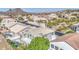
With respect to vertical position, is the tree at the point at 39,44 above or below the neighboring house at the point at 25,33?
below

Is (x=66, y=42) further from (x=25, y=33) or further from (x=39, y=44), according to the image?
(x=25, y=33)

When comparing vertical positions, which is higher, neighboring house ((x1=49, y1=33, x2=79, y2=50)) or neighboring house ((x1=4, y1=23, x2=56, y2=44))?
neighboring house ((x1=4, y1=23, x2=56, y2=44))

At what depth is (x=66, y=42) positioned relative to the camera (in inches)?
55.5

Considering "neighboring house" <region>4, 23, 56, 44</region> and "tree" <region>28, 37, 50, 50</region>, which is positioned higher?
"neighboring house" <region>4, 23, 56, 44</region>

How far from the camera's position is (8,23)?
1.43 m

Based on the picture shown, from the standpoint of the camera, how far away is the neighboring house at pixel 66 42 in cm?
140


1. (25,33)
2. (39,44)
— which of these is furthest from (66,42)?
(25,33)

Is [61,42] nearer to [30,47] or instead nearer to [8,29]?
[30,47]

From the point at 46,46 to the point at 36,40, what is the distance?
3.5 inches

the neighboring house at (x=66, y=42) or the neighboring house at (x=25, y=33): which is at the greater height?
the neighboring house at (x=25, y=33)

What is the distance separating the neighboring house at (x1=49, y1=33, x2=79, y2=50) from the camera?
4.60ft
